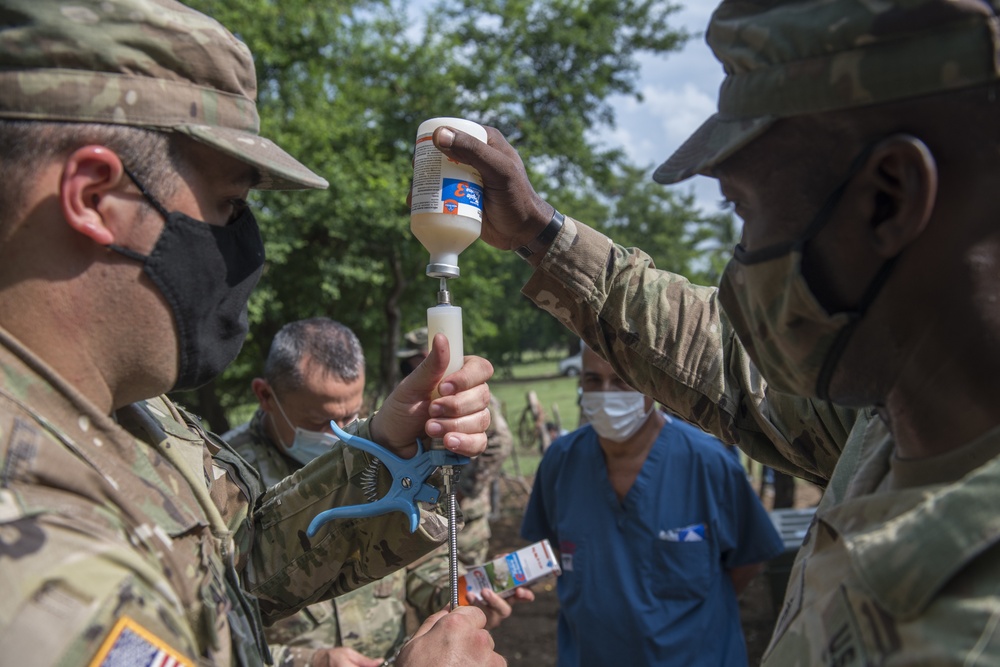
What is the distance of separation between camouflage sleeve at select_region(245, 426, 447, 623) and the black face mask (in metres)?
0.64

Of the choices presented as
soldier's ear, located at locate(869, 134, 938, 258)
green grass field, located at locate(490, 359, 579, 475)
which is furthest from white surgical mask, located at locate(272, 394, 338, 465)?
green grass field, located at locate(490, 359, 579, 475)

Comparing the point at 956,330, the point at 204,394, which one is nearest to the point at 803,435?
the point at 956,330

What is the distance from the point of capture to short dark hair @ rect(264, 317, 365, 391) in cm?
399

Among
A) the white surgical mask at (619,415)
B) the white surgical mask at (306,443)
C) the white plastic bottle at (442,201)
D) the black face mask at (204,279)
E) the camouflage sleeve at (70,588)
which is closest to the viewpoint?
the camouflage sleeve at (70,588)

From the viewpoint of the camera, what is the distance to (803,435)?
223cm

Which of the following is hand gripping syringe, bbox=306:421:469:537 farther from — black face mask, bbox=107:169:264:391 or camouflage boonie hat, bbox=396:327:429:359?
camouflage boonie hat, bbox=396:327:429:359

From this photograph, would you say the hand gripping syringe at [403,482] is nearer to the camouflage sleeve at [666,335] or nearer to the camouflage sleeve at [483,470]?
the camouflage sleeve at [666,335]

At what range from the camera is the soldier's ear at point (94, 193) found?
4.94 ft

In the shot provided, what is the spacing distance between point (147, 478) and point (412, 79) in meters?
12.4

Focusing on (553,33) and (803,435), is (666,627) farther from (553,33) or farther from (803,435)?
(553,33)

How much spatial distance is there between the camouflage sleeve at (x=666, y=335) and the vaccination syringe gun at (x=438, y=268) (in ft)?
1.38

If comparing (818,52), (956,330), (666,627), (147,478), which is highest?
(818,52)

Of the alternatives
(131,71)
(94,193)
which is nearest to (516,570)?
(94,193)

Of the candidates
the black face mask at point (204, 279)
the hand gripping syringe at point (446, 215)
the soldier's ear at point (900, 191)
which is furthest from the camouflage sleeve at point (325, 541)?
the soldier's ear at point (900, 191)
